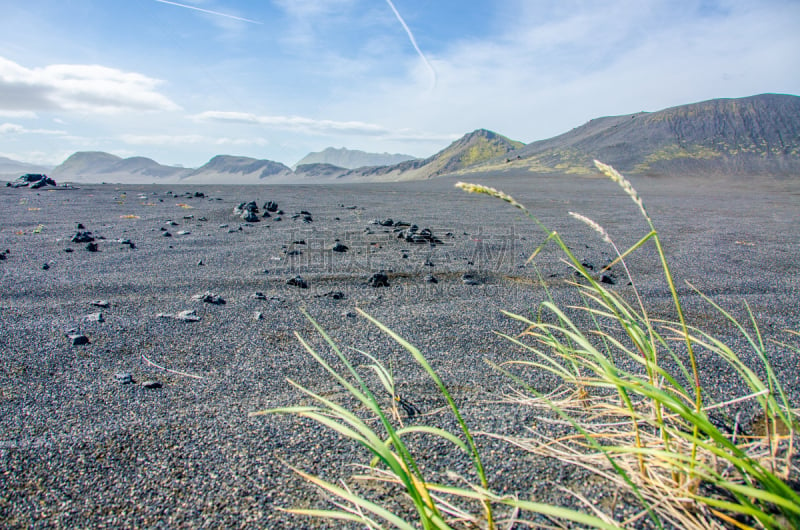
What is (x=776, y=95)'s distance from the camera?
4978 centimetres

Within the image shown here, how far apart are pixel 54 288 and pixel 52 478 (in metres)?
2.58

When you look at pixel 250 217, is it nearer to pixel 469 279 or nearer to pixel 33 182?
pixel 469 279

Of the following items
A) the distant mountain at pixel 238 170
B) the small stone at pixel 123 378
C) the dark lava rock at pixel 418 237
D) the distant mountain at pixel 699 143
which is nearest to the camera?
the small stone at pixel 123 378

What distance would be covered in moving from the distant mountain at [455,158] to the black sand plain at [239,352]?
7045 cm

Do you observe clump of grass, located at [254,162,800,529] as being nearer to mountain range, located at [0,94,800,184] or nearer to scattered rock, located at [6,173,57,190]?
scattered rock, located at [6,173,57,190]

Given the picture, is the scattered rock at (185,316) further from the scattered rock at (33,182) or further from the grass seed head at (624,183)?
the scattered rock at (33,182)

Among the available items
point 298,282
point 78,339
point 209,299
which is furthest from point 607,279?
point 78,339

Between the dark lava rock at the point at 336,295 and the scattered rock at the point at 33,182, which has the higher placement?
the scattered rock at the point at 33,182

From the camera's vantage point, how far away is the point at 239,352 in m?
2.17

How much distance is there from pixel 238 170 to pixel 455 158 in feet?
261

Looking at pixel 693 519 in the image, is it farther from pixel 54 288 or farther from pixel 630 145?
pixel 630 145

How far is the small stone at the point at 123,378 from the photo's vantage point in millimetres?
1834

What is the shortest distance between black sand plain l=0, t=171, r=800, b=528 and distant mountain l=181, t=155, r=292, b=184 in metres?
124

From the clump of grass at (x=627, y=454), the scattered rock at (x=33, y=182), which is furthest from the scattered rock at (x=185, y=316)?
the scattered rock at (x=33, y=182)
